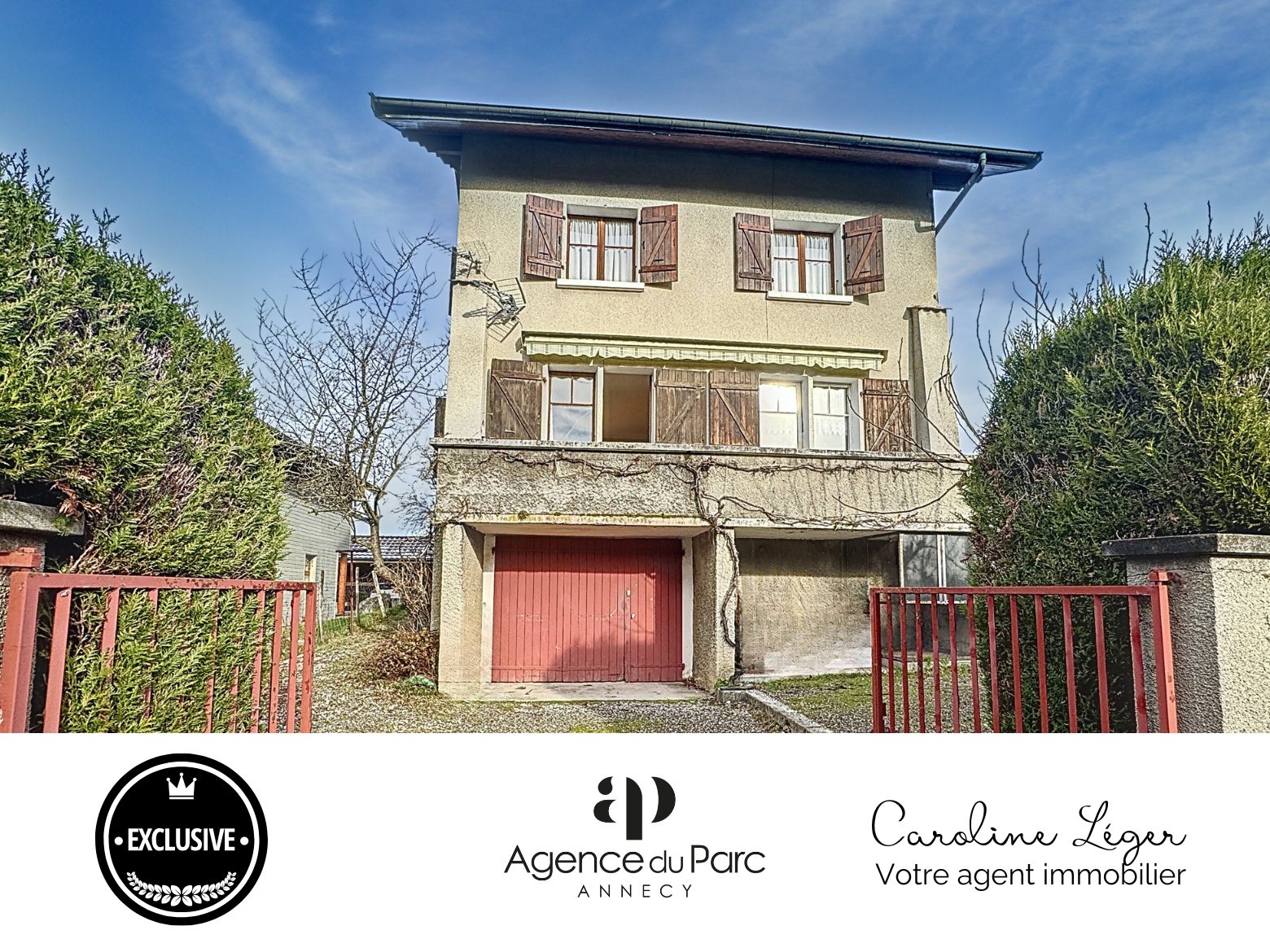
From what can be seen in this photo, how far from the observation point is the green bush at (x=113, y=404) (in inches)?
89.7

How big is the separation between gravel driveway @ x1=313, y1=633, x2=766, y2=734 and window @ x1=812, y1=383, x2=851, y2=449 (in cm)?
387

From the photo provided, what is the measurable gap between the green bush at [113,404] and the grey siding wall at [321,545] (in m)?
10.0

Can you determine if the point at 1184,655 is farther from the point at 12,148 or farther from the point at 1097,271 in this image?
the point at 12,148

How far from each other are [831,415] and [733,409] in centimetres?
160

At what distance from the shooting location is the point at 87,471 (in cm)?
248

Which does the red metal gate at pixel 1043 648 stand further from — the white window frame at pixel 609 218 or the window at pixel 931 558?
the white window frame at pixel 609 218

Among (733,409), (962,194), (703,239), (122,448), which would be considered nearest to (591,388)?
(733,409)

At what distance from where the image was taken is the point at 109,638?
94.0 inches
